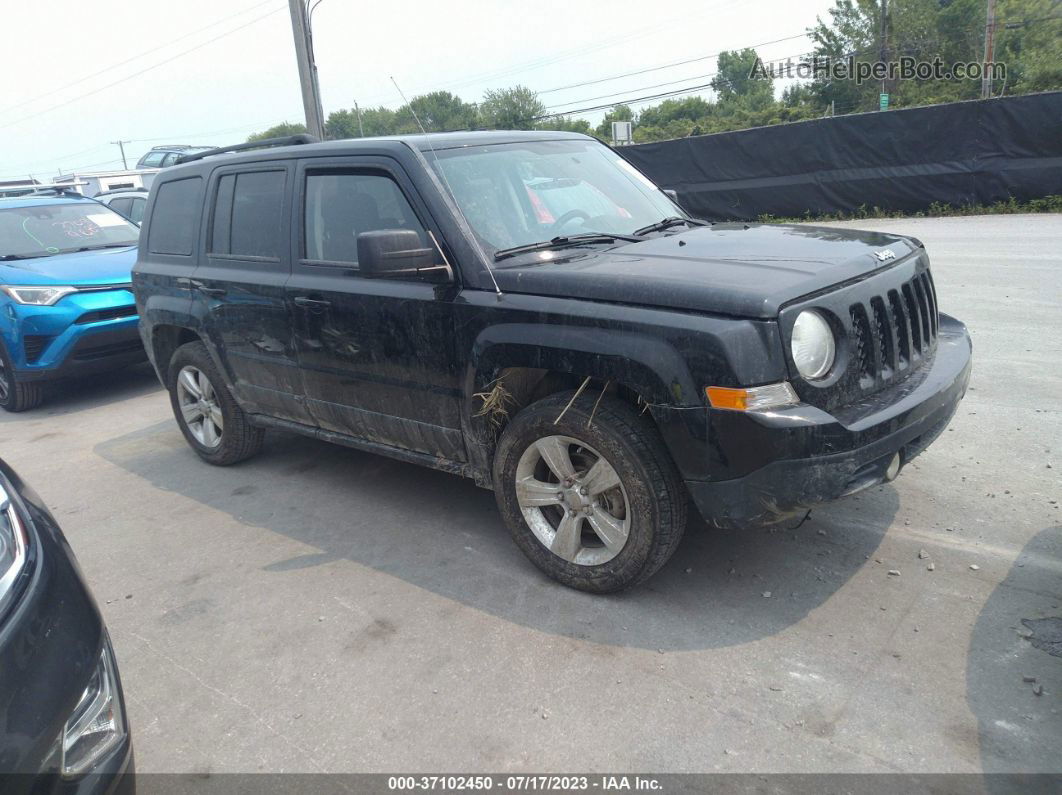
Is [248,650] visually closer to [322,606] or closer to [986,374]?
[322,606]

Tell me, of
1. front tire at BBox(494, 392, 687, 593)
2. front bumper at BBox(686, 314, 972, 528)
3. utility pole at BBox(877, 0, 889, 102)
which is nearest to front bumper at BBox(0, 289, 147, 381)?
front tire at BBox(494, 392, 687, 593)

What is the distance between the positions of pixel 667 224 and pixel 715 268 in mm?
1163

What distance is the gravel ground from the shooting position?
267cm

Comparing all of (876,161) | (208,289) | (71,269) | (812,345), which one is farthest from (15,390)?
(876,161)

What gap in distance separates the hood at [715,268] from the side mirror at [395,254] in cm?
33

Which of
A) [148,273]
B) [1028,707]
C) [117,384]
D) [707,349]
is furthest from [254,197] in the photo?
[117,384]

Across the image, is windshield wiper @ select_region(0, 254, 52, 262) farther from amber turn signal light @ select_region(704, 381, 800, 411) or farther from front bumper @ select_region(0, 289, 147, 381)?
amber turn signal light @ select_region(704, 381, 800, 411)

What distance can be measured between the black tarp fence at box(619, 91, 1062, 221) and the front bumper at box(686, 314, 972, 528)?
1341cm

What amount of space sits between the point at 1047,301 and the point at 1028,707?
19.3 feet

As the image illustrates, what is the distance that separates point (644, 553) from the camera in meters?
3.28

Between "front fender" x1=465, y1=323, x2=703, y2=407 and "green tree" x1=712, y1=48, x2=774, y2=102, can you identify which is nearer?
"front fender" x1=465, y1=323, x2=703, y2=407

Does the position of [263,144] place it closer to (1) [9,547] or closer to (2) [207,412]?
(2) [207,412]

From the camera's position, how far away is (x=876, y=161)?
50.7 feet

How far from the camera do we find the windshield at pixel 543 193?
3.86 meters
